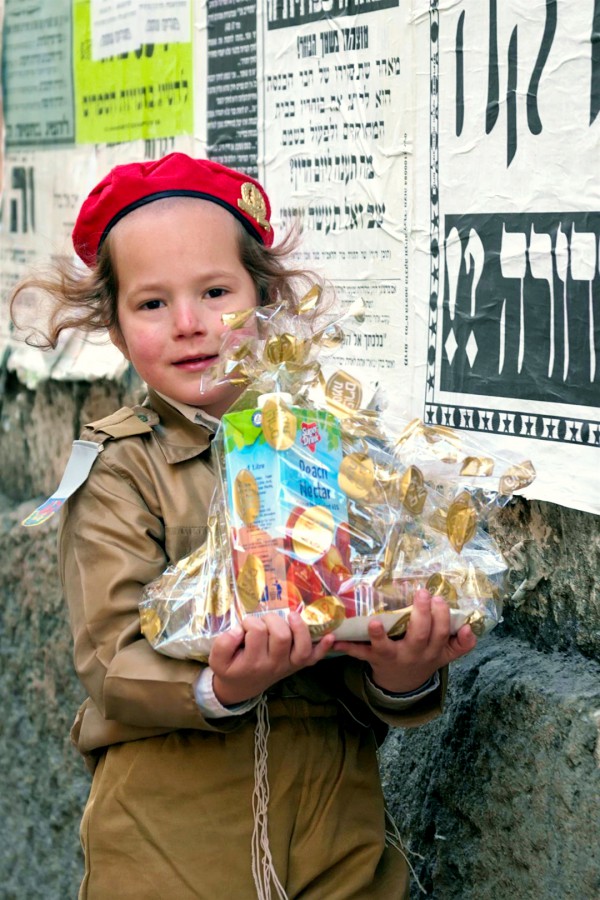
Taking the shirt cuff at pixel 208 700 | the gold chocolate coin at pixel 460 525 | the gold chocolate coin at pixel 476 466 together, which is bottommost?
the shirt cuff at pixel 208 700

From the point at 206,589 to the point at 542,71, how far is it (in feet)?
3.06

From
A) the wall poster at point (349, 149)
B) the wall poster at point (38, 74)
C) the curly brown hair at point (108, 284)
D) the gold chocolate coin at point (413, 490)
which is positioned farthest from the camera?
the wall poster at point (38, 74)

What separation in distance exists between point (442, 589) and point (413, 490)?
0.43ft

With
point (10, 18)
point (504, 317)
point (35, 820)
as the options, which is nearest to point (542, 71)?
point (504, 317)

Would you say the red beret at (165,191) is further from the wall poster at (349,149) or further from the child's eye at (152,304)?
the wall poster at (349,149)

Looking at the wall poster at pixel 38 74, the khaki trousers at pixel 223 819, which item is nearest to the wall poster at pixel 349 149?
the khaki trousers at pixel 223 819

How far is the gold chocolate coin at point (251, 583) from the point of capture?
4.60 ft

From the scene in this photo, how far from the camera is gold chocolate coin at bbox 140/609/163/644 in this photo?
154 centimetres

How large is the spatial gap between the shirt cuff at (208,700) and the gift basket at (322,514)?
0.17ft

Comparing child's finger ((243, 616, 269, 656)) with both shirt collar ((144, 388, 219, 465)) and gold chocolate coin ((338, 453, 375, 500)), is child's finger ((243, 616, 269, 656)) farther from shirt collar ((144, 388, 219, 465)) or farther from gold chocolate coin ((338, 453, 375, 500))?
shirt collar ((144, 388, 219, 465))

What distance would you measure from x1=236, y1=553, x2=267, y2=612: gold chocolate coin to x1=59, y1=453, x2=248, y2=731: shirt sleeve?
17 centimetres

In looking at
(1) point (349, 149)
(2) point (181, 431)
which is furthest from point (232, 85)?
(2) point (181, 431)

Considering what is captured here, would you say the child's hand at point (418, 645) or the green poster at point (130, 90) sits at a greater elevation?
the green poster at point (130, 90)

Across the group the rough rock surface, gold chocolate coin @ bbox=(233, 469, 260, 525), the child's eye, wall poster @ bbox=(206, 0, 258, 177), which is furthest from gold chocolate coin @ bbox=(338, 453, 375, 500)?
wall poster @ bbox=(206, 0, 258, 177)
